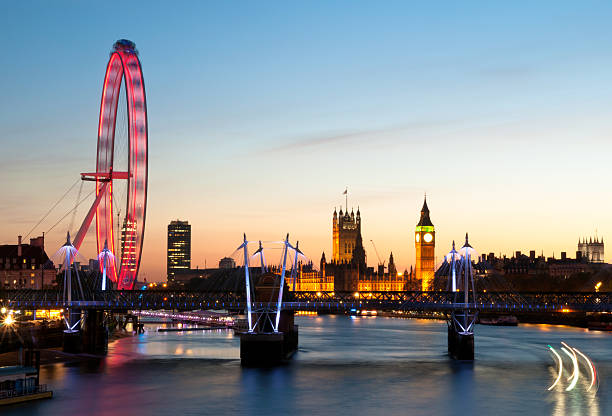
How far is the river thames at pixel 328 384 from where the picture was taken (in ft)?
180

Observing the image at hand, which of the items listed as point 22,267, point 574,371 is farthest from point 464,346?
point 22,267

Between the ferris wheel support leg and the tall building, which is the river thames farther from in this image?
the tall building

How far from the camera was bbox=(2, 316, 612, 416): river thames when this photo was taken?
5475cm

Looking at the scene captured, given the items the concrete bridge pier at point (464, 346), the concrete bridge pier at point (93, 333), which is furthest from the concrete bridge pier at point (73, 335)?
the concrete bridge pier at point (464, 346)

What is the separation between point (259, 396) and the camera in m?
59.1

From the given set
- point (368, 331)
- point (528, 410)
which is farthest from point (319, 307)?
point (368, 331)

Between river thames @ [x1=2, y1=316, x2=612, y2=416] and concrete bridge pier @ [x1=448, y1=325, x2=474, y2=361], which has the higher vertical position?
concrete bridge pier @ [x1=448, y1=325, x2=474, y2=361]

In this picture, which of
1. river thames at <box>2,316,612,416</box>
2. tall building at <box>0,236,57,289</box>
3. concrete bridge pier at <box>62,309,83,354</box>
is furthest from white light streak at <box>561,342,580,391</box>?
tall building at <box>0,236,57,289</box>

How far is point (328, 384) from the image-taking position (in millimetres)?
65500

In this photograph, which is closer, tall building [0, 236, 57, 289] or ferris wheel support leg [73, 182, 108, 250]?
ferris wheel support leg [73, 182, 108, 250]

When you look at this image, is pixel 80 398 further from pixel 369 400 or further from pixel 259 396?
pixel 369 400

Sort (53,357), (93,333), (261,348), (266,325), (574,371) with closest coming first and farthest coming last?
(574,371)
(261,348)
(53,357)
(266,325)
(93,333)

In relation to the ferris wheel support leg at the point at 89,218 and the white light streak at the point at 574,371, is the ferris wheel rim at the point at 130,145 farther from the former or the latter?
the white light streak at the point at 574,371

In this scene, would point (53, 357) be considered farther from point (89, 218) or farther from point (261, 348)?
point (261, 348)
